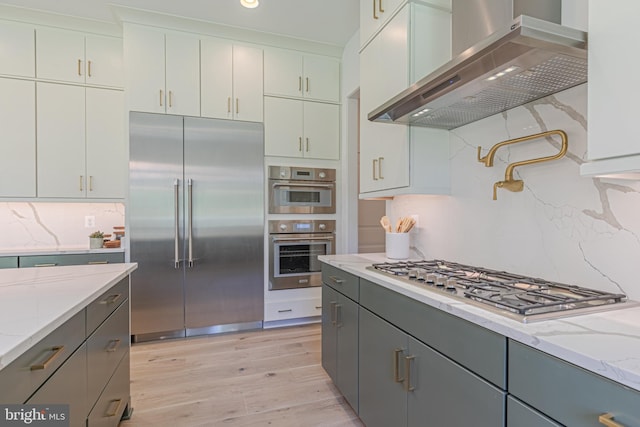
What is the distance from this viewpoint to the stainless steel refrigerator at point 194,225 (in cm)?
282

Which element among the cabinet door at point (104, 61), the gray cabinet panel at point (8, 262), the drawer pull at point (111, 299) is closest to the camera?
the drawer pull at point (111, 299)

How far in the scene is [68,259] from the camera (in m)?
2.66

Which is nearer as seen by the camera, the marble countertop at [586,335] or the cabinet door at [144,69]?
the marble countertop at [586,335]

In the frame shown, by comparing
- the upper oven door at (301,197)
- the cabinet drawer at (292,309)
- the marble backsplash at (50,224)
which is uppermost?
the upper oven door at (301,197)

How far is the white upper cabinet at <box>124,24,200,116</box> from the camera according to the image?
2.79 metres

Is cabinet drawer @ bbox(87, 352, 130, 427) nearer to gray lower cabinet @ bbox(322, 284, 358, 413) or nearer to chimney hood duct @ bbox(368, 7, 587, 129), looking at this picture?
gray lower cabinet @ bbox(322, 284, 358, 413)

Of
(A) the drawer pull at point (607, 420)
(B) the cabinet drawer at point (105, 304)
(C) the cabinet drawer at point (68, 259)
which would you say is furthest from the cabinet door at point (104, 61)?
(A) the drawer pull at point (607, 420)

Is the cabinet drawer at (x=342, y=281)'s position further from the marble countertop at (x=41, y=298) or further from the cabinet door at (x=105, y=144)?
the cabinet door at (x=105, y=144)

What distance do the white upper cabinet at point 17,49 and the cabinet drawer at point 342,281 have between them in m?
3.09

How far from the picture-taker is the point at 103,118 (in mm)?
2971

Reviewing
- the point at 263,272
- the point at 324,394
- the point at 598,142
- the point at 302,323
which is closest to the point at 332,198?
the point at 263,272

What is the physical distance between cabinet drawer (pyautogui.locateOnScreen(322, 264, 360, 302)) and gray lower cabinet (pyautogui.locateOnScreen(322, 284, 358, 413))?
0.03m

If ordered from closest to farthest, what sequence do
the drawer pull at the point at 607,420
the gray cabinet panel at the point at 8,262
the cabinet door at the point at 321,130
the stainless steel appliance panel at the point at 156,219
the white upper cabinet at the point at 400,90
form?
the drawer pull at the point at 607,420
the white upper cabinet at the point at 400,90
the gray cabinet panel at the point at 8,262
the stainless steel appliance panel at the point at 156,219
the cabinet door at the point at 321,130

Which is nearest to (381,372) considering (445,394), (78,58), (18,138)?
(445,394)
